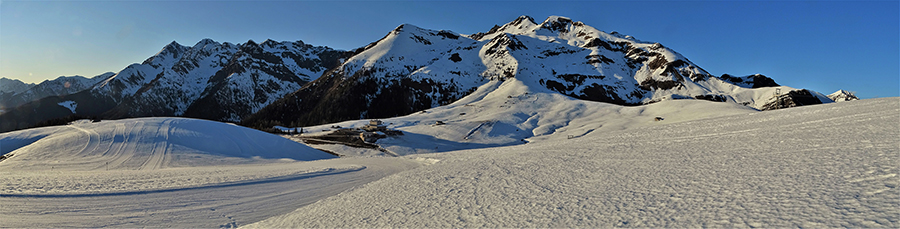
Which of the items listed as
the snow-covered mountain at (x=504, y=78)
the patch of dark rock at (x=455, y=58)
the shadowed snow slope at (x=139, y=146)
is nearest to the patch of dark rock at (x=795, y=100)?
the snow-covered mountain at (x=504, y=78)

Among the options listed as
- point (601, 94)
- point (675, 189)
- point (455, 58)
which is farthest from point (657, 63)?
point (675, 189)

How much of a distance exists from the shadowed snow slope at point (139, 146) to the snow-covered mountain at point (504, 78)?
11469 centimetres

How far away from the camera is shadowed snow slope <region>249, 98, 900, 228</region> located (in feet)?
17.9

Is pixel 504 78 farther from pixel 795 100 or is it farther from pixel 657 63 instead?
pixel 795 100

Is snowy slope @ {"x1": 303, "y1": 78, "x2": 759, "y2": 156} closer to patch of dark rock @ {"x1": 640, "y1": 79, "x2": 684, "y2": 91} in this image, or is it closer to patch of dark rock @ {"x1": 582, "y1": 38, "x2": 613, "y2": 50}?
patch of dark rock @ {"x1": 640, "y1": 79, "x2": 684, "y2": 91}

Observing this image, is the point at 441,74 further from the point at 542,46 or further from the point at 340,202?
the point at 340,202

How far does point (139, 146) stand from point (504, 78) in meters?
129

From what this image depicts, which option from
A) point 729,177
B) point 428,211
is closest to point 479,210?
point 428,211

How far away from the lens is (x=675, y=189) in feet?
23.4

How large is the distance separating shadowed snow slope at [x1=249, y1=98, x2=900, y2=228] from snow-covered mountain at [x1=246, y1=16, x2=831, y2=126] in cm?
12318

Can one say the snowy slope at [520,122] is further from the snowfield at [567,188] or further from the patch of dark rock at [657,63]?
the patch of dark rock at [657,63]

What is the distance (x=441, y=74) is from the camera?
157 metres

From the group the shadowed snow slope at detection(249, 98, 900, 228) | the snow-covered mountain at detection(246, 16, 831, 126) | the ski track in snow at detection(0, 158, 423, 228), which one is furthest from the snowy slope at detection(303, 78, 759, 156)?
the snow-covered mountain at detection(246, 16, 831, 126)

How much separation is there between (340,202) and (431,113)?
73.7 metres
